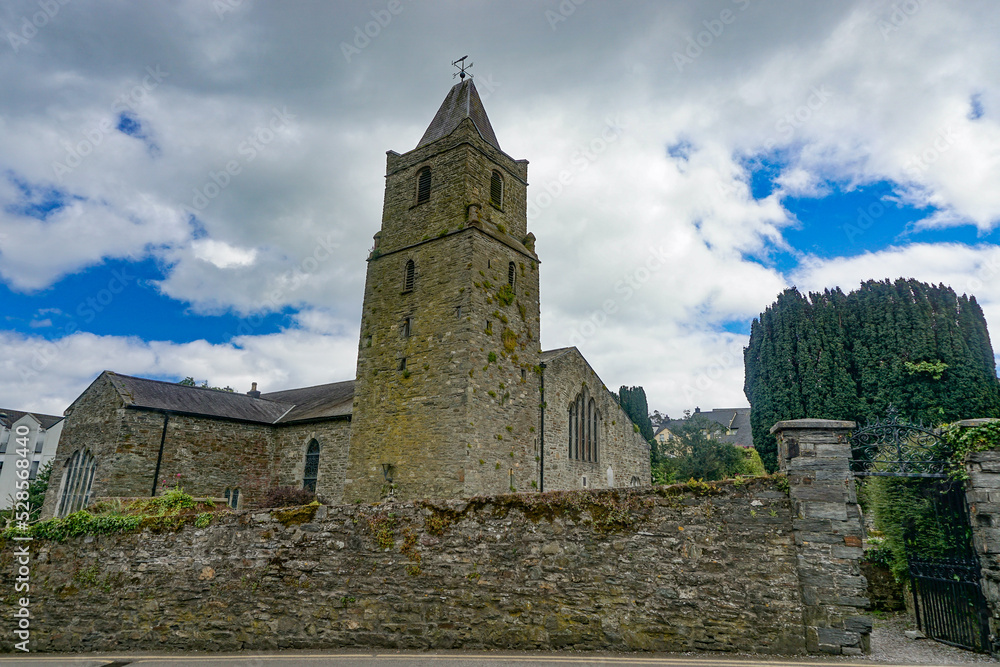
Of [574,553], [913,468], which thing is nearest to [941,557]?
[913,468]

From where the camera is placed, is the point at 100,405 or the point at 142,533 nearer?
the point at 142,533

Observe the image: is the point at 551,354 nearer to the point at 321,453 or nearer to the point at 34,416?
the point at 321,453

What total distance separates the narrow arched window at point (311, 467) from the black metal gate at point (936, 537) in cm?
1975

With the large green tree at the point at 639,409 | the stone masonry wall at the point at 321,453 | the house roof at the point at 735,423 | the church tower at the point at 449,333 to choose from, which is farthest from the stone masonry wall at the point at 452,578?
the house roof at the point at 735,423

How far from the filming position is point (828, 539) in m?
7.02

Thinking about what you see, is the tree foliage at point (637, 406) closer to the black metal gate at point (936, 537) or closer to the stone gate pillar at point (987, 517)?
the black metal gate at point (936, 537)

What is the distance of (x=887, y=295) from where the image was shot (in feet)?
65.4

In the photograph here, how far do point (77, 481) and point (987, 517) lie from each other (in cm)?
2729

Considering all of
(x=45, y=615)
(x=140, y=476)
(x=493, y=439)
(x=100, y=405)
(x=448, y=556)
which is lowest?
(x=45, y=615)

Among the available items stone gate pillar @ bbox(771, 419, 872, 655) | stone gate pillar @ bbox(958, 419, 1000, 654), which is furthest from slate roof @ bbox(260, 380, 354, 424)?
stone gate pillar @ bbox(958, 419, 1000, 654)

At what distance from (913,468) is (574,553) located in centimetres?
555

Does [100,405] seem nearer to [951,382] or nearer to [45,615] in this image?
[45,615]

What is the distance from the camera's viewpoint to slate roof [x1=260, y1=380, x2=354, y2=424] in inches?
936

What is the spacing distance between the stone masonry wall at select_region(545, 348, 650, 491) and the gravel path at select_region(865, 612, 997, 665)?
38.0 ft
